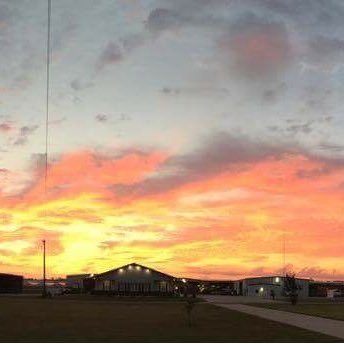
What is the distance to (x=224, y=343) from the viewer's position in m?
24.4

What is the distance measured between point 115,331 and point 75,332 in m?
1.95

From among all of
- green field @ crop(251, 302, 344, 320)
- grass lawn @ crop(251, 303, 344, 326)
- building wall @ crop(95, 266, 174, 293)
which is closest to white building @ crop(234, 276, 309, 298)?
building wall @ crop(95, 266, 174, 293)

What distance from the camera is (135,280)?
119m

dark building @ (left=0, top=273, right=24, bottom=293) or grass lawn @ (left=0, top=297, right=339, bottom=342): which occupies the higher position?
grass lawn @ (left=0, top=297, right=339, bottom=342)

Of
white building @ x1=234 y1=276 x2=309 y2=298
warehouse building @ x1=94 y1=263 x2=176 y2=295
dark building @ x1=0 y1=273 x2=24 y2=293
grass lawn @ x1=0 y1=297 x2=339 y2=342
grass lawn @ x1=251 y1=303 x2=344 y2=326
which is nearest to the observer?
grass lawn @ x1=0 y1=297 x2=339 y2=342

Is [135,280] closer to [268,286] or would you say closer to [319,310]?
[268,286]

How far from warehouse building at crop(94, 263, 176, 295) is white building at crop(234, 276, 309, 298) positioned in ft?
92.4

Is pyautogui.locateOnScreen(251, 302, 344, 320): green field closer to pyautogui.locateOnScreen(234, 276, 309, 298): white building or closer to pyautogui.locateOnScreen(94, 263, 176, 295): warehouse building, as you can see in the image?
pyautogui.locateOnScreen(94, 263, 176, 295): warehouse building

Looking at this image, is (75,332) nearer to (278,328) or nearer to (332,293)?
(278,328)

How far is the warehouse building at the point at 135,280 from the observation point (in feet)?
389

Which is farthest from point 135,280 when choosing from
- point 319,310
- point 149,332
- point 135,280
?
point 149,332

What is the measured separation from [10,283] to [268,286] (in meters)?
60.4

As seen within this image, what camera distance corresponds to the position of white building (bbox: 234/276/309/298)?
13788cm

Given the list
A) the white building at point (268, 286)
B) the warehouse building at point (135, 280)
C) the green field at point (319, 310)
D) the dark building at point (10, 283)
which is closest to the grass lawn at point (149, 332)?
the green field at point (319, 310)
